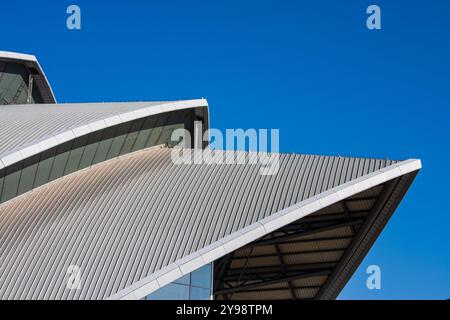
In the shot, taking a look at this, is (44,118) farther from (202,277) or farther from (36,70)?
(36,70)

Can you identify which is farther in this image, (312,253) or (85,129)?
(312,253)

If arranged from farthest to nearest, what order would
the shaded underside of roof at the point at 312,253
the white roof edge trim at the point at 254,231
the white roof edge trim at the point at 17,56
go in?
the white roof edge trim at the point at 17,56 → the shaded underside of roof at the point at 312,253 → the white roof edge trim at the point at 254,231

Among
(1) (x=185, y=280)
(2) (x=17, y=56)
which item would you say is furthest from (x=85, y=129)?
(2) (x=17, y=56)

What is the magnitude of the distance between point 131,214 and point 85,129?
13.6 ft

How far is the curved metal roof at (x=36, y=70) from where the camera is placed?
52.1 meters

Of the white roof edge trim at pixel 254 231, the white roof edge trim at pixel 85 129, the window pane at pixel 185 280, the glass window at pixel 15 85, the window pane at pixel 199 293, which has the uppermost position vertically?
the glass window at pixel 15 85

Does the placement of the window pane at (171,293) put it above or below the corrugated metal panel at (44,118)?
below

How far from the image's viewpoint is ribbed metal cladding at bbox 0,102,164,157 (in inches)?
1341

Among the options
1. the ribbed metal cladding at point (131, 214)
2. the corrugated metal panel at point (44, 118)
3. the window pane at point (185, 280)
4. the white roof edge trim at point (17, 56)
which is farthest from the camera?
the white roof edge trim at point (17, 56)

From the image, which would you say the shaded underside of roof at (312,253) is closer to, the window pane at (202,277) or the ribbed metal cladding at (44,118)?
the window pane at (202,277)

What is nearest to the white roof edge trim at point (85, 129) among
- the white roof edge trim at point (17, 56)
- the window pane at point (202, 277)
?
the window pane at point (202, 277)

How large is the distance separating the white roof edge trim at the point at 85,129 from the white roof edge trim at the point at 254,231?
22.8 feet

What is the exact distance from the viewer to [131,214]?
34.1 metres
